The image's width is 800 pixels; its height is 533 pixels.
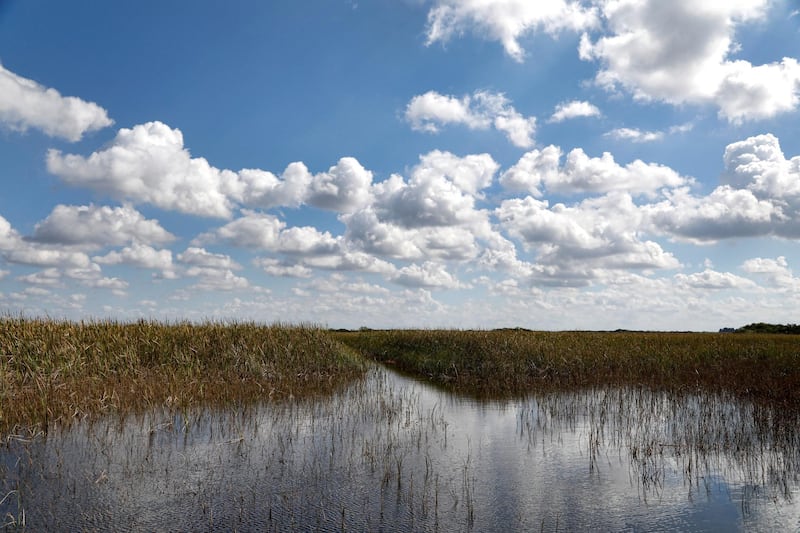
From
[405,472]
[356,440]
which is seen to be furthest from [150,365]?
[405,472]

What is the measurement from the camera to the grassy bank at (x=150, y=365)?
14.5 meters

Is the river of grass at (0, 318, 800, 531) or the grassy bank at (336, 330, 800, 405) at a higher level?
the grassy bank at (336, 330, 800, 405)

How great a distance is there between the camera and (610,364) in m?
25.3

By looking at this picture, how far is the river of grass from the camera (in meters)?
7.88

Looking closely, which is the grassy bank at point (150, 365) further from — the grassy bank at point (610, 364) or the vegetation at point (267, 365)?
the grassy bank at point (610, 364)

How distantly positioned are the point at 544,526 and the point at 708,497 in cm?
346

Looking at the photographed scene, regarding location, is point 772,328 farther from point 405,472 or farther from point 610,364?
point 405,472

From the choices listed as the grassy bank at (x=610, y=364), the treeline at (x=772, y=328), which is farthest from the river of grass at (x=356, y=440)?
the treeline at (x=772, y=328)

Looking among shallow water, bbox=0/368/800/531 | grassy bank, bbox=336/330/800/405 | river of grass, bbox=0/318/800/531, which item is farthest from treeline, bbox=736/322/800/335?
shallow water, bbox=0/368/800/531

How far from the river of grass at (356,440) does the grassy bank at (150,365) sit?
0.10m

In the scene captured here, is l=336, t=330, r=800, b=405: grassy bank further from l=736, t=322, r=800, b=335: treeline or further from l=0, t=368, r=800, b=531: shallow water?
l=736, t=322, r=800, b=335: treeline

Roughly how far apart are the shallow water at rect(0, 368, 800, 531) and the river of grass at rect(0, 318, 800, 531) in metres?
0.05

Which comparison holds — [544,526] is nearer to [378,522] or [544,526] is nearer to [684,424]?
[378,522]

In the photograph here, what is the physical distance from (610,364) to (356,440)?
17923mm
